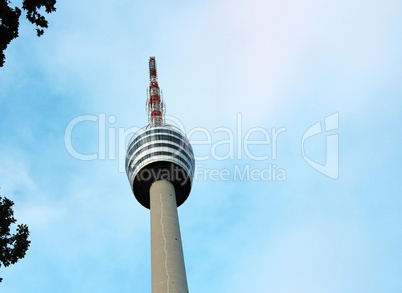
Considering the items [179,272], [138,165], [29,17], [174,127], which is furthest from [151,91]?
[29,17]

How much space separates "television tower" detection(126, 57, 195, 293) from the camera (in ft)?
222

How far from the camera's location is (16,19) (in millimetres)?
23938

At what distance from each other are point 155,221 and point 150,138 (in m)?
15.7

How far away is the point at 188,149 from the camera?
8488 cm

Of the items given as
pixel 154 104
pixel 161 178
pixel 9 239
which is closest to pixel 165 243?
pixel 161 178

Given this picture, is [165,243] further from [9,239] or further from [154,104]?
[9,239]

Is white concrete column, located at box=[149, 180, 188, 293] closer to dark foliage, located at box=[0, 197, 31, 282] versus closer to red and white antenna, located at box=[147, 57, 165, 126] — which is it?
red and white antenna, located at box=[147, 57, 165, 126]

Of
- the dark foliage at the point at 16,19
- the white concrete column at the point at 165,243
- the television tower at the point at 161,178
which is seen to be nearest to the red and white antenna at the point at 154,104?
the television tower at the point at 161,178

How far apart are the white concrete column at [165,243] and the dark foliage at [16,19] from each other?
45.5 metres

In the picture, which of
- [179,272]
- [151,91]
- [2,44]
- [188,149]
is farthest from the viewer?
[151,91]

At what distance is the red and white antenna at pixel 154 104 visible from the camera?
87375 millimetres

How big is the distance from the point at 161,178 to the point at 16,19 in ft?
184

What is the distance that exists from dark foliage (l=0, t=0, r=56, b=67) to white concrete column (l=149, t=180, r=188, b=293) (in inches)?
1791

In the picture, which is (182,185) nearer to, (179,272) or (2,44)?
(179,272)
